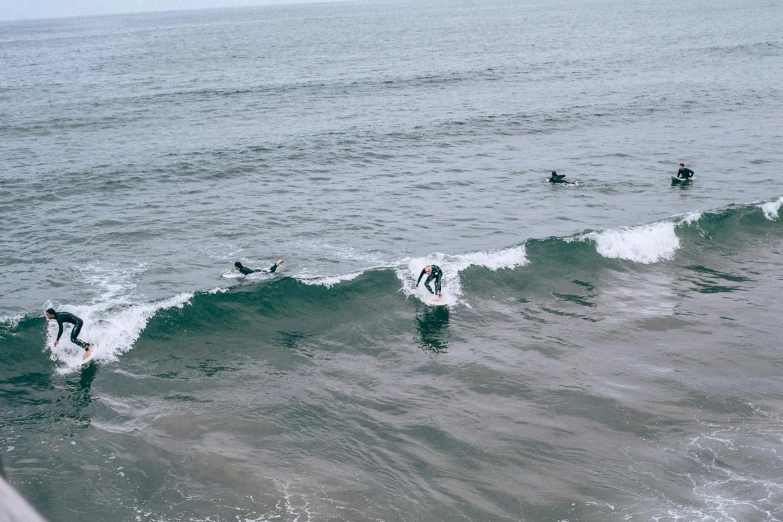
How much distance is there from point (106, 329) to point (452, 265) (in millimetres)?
12744

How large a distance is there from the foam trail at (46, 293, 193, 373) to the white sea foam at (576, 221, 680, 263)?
54.5ft

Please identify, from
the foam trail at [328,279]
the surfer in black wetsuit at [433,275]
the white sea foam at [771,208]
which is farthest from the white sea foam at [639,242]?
the foam trail at [328,279]

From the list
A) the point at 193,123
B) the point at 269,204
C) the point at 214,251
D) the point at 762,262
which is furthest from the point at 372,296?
the point at 193,123

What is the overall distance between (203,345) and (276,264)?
487cm

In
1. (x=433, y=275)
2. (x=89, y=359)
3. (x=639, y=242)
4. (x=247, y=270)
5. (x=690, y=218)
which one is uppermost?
(x=690, y=218)

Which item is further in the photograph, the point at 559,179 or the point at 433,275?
the point at 559,179

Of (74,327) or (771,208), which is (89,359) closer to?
(74,327)

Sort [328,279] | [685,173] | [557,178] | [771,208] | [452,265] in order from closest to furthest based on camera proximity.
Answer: [328,279], [452,265], [771,208], [685,173], [557,178]

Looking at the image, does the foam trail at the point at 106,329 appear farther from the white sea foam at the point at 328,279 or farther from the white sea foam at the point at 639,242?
the white sea foam at the point at 639,242

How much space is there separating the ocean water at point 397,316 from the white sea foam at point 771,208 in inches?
11.2

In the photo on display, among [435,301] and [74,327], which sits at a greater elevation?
[74,327]

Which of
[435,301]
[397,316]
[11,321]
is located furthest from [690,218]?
[11,321]

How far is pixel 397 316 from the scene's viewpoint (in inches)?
890

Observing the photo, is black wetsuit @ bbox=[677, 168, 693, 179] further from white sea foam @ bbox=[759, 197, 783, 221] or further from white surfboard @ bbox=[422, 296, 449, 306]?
white surfboard @ bbox=[422, 296, 449, 306]
